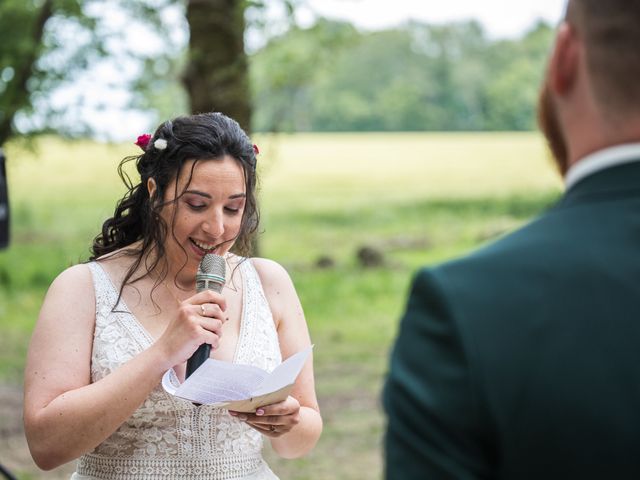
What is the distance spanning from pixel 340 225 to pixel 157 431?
67.6 ft

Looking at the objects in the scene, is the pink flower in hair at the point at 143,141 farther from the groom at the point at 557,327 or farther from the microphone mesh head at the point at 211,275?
the groom at the point at 557,327

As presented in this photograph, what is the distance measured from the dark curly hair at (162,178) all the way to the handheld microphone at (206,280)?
0.71 ft

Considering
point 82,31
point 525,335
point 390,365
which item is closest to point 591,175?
point 525,335

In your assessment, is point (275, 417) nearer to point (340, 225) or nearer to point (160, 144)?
point (160, 144)

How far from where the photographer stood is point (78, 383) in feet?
8.48

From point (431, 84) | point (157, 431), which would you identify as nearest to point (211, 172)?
point (157, 431)

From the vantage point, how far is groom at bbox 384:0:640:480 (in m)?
1.21

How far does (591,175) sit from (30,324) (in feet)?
39.5

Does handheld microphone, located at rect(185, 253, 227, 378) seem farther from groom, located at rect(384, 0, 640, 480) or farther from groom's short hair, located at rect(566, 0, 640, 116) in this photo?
groom's short hair, located at rect(566, 0, 640, 116)

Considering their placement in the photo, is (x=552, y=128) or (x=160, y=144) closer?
(x=552, y=128)

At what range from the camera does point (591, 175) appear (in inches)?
51.6

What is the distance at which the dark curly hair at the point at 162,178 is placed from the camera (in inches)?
110

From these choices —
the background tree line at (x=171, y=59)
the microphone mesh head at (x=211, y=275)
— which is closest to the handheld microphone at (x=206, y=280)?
the microphone mesh head at (x=211, y=275)

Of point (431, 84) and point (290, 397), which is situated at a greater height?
point (290, 397)
